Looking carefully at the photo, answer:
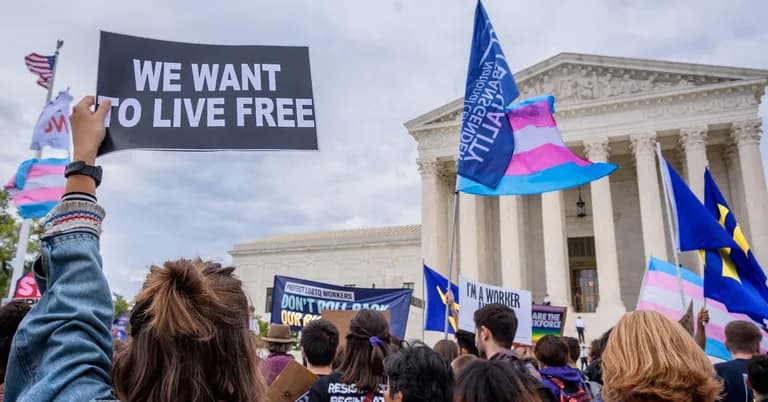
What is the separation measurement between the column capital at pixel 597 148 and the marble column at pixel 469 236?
705 centimetres

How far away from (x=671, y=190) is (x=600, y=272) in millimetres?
21462

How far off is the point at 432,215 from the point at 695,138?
49.5 ft

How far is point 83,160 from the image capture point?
5.33 feet

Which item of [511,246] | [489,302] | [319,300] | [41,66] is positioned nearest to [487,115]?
[489,302]

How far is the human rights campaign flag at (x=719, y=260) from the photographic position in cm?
809

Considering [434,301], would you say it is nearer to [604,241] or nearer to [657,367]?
[657,367]

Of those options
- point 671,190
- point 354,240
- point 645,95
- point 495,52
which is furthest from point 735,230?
point 354,240

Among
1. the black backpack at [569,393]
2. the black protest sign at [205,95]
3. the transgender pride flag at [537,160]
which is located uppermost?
the transgender pride flag at [537,160]

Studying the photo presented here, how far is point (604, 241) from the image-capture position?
29.2 metres

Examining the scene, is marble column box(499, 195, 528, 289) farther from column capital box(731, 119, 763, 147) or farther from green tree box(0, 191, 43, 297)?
green tree box(0, 191, 43, 297)

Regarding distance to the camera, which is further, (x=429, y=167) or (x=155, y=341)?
(x=429, y=167)

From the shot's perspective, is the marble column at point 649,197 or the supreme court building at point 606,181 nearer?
the marble column at point 649,197

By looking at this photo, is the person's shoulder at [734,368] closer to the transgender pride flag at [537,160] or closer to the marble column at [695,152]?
the transgender pride flag at [537,160]

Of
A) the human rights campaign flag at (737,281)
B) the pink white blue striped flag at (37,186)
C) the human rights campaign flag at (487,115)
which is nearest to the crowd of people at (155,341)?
the human rights campaign flag at (487,115)
